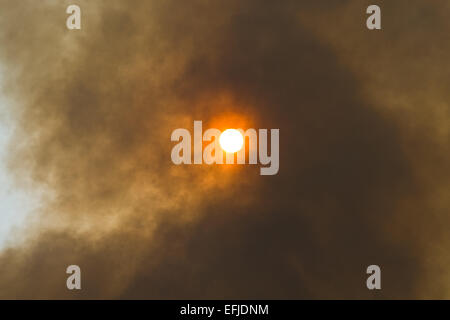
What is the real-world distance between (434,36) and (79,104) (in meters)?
4.50

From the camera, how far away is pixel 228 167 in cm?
454

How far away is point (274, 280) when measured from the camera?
4477mm

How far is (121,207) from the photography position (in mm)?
4477

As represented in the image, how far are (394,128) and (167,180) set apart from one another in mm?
2862

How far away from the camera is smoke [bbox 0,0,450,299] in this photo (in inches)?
176

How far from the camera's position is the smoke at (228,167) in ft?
14.6

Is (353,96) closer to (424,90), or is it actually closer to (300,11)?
(424,90)

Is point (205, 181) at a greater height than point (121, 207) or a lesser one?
greater

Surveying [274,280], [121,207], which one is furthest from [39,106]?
[274,280]

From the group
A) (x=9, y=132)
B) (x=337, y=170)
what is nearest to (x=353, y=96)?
(x=337, y=170)

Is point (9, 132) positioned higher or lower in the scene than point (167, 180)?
higher

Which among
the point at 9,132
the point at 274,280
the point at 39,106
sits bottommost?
the point at 274,280

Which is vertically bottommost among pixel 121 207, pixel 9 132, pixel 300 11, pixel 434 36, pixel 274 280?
pixel 274 280
